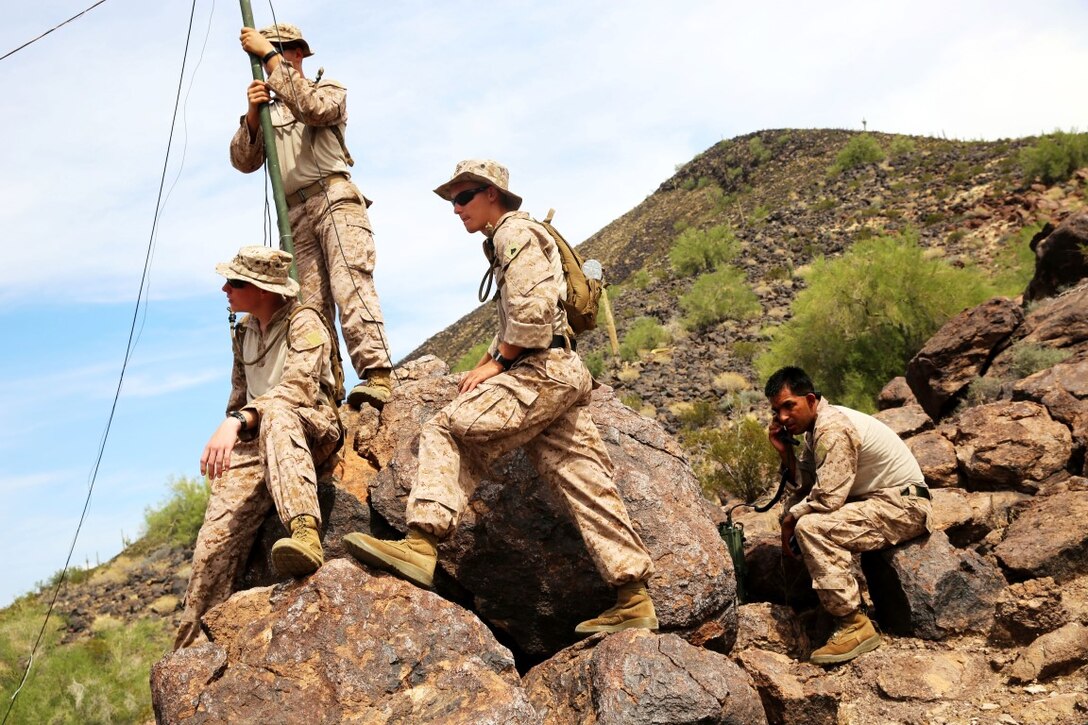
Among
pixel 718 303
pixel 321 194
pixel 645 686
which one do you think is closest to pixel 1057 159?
pixel 718 303

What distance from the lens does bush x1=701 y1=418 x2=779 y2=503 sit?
12109 mm

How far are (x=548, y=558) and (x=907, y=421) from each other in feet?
20.1

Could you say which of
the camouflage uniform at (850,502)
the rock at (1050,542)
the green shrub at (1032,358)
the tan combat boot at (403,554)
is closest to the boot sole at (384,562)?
the tan combat boot at (403,554)

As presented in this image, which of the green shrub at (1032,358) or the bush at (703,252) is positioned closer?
the green shrub at (1032,358)

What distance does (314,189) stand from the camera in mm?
6699

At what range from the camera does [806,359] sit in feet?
60.4

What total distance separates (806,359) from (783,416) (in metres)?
12.5

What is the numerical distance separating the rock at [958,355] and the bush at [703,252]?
808 inches

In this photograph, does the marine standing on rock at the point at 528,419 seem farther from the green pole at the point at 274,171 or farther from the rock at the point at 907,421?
the rock at the point at 907,421

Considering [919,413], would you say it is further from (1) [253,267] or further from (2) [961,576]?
(1) [253,267]

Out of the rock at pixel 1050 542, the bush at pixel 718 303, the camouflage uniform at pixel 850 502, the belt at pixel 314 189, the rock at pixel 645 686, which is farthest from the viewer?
the bush at pixel 718 303

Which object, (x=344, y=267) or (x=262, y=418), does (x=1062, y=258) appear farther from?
(x=262, y=418)

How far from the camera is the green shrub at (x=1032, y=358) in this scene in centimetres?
1009

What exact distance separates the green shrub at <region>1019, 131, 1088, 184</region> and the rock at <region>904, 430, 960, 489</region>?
23573mm
